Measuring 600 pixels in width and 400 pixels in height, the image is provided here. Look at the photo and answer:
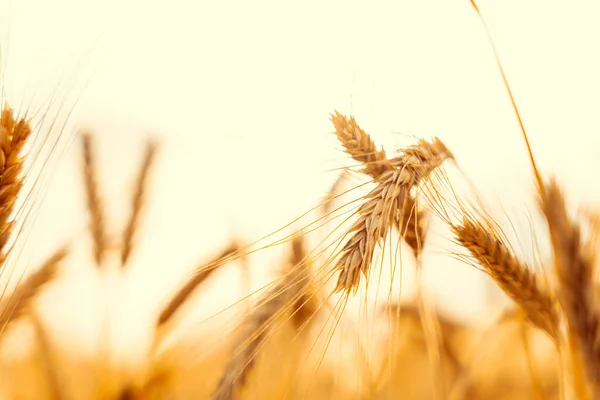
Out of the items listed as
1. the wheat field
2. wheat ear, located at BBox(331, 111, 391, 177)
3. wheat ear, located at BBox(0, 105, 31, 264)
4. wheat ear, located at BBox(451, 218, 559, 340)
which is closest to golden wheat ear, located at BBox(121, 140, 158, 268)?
the wheat field

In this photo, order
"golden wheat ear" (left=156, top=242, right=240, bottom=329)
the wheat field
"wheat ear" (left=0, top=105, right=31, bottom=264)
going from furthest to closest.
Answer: "golden wheat ear" (left=156, top=242, right=240, bottom=329) < the wheat field < "wheat ear" (left=0, top=105, right=31, bottom=264)

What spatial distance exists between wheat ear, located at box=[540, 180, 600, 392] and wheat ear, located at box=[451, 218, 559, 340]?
62 millimetres

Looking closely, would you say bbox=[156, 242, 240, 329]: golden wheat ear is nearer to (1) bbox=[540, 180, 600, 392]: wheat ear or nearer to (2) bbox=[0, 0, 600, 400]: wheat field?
(2) bbox=[0, 0, 600, 400]: wheat field

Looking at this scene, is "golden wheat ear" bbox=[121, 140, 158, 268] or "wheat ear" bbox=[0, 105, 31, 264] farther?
"golden wheat ear" bbox=[121, 140, 158, 268]

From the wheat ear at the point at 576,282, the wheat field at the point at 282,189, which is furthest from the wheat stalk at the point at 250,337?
the wheat ear at the point at 576,282

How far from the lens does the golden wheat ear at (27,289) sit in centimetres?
73

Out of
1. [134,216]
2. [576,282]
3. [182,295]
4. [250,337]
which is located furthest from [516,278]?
[134,216]

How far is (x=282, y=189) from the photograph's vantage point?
130 cm

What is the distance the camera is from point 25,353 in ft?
3.27

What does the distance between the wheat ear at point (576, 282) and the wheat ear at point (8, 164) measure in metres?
0.69

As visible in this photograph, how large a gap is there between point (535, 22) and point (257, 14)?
825mm

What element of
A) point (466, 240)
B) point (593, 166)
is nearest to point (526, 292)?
point (466, 240)

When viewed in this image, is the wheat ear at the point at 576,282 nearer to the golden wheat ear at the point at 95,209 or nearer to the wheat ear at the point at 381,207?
the wheat ear at the point at 381,207

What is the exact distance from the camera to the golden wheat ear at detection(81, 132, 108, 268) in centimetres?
100
